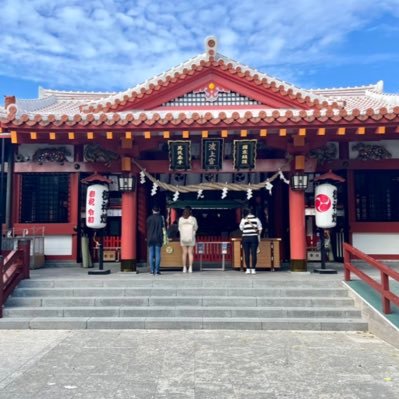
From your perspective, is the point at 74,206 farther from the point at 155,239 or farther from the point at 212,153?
the point at 212,153

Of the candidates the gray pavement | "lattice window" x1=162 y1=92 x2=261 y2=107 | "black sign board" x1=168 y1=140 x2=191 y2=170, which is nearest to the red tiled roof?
"lattice window" x1=162 y1=92 x2=261 y2=107

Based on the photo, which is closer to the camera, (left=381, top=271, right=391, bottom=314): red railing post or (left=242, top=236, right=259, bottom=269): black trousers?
(left=381, top=271, right=391, bottom=314): red railing post

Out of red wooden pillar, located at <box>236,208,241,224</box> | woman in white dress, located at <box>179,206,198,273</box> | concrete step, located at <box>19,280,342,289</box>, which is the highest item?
red wooden pillar, located at <box>236,208,241,224</box>

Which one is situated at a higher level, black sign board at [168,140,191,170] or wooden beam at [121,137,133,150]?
wooden beam at [121,137,133,150]

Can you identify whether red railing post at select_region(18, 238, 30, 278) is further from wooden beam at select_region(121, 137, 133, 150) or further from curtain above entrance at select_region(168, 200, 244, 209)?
curtain above entrance at select_region(168, 200, 244, 209)

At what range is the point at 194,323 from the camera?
6.53 meters

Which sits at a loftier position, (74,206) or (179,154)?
(179,154)

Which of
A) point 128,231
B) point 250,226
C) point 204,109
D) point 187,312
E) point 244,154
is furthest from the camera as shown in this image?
point 204,109

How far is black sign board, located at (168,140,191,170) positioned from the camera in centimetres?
915

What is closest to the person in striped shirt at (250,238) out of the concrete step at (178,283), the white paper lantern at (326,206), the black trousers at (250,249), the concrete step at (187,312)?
the black trousers at (250,249)

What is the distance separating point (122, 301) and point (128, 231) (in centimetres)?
219

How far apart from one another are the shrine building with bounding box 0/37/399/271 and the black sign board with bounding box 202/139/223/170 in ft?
0.08

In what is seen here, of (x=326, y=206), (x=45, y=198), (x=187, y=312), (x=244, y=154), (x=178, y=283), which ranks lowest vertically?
(x=187, y=312)

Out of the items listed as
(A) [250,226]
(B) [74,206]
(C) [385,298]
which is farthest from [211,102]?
(C) [385,298]
